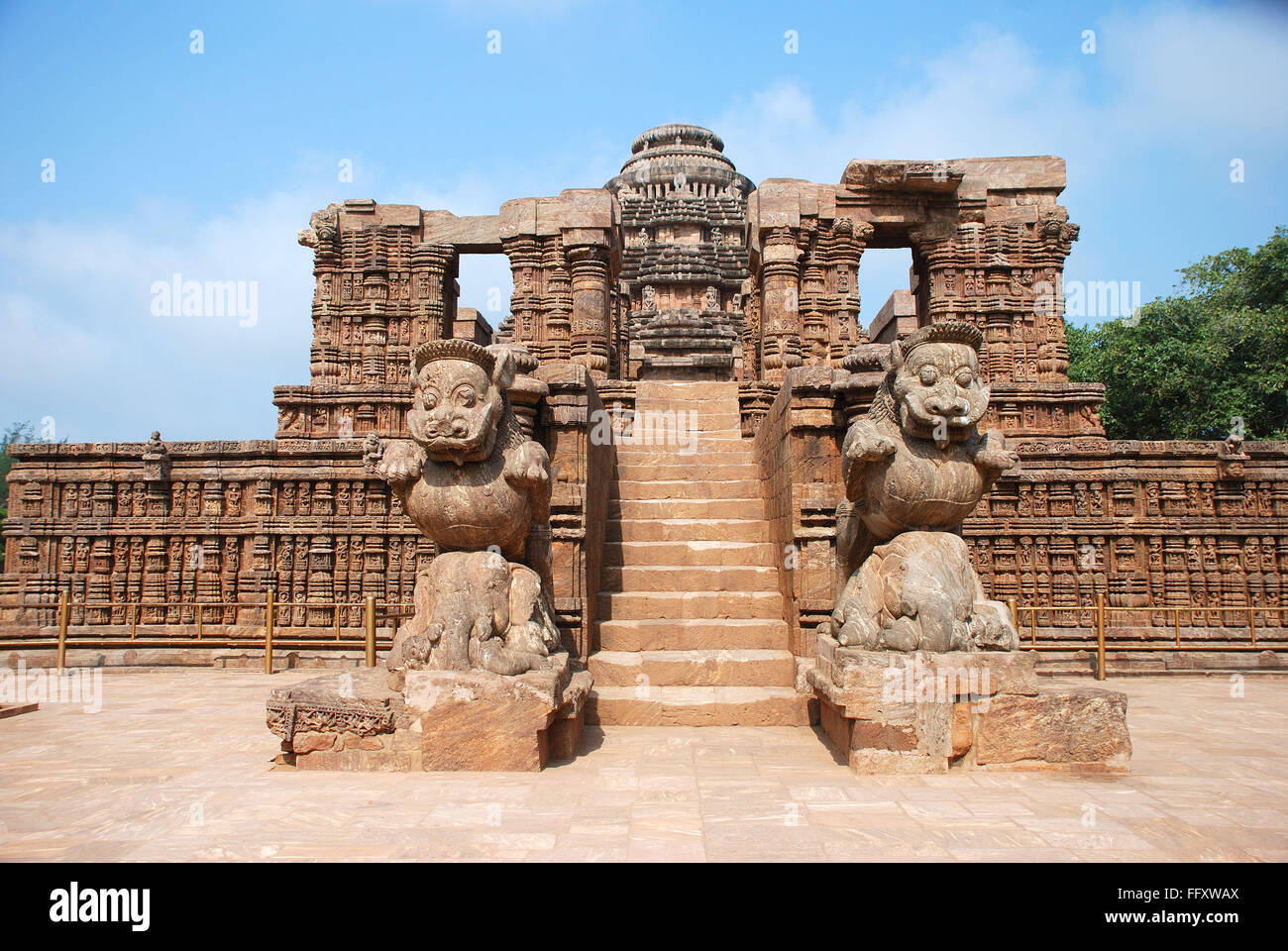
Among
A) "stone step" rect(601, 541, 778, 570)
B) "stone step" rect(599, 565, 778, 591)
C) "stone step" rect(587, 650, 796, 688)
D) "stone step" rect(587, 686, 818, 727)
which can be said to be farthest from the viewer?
"stone step" rect(601, 541, 778, 570)

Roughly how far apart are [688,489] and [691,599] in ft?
5.49

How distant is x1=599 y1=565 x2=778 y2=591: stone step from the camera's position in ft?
22.9

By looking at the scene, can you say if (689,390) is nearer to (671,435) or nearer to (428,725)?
(671,435)

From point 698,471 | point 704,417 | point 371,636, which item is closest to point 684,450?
point 698,471

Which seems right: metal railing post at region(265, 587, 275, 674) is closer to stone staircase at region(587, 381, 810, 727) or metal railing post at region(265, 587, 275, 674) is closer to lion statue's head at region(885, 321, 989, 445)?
stone staircase at region(587, 381, 810, 727)

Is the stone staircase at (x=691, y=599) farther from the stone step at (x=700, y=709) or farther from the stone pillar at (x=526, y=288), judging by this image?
the stone pillar at (x=526, y=288)

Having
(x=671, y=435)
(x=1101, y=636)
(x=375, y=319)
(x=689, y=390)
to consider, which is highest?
(x=375, y=319)

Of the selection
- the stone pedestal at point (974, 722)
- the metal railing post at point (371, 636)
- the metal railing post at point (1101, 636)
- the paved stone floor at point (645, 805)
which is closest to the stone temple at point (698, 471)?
the stone pedestal at point (974, 722)

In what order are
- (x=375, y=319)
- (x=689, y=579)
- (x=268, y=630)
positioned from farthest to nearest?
→ (x=375, y=319)
(x=268, y=630)
(x=689, y=579)

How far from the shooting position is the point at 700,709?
228 inches

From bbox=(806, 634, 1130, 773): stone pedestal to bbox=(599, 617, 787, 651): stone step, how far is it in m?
1.86

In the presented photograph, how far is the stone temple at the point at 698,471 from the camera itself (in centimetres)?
612

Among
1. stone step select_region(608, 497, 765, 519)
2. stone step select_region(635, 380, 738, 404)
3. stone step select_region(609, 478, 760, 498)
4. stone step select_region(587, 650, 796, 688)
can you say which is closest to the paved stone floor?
stone step select_region(587, 650, 796, 688)
